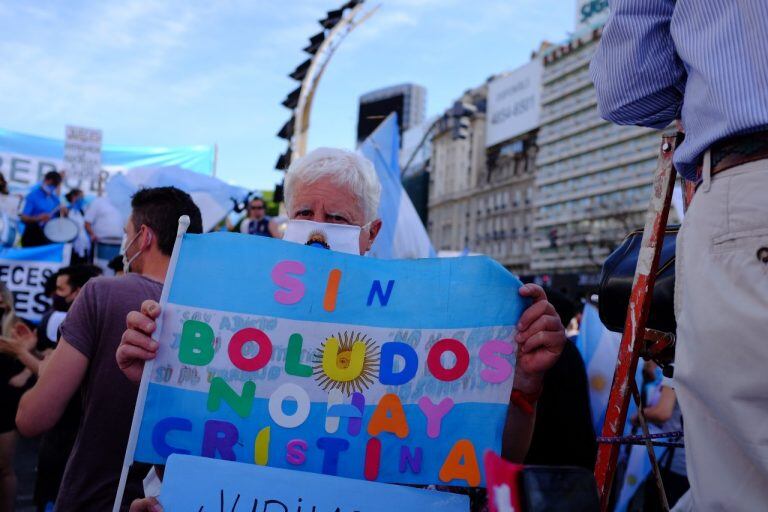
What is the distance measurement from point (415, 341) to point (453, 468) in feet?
1.07

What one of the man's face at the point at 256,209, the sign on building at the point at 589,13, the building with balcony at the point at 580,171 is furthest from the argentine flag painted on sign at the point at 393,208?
the sign on building at the point at 589,13

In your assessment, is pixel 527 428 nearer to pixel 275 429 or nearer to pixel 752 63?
pixel 275 429

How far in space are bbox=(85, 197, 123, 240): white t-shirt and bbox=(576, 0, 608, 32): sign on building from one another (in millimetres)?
68773

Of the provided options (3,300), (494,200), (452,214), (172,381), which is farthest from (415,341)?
(452,214)

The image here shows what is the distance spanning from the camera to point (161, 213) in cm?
299

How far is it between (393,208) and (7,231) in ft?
17.1

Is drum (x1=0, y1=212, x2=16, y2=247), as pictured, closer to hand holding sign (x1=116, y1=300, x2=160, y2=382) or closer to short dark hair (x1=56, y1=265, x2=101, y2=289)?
short dark hair (x1=56, y1=265, x2=101, y2=289)

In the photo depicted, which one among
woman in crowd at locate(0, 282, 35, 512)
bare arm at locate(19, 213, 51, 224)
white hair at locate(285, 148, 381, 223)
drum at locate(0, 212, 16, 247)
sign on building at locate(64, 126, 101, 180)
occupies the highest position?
sign on building at locate(64, 126, 101, 180)

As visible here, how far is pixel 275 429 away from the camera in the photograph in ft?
5.71

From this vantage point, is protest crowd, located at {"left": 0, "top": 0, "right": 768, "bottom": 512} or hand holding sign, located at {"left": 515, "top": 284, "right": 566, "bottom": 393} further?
hand holding sign, located at {"left": 515, "top": 284, "right": 566, "bottom": 393}

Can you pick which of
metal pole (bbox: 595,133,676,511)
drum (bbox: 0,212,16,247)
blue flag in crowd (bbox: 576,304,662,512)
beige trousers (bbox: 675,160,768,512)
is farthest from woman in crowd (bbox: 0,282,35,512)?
drum (bbox: 0,212,16,247)

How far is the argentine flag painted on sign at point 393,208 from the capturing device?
7.45 meters

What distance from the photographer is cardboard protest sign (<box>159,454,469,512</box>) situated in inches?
64.0

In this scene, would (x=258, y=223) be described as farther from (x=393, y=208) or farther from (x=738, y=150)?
(x=738, y=150)
